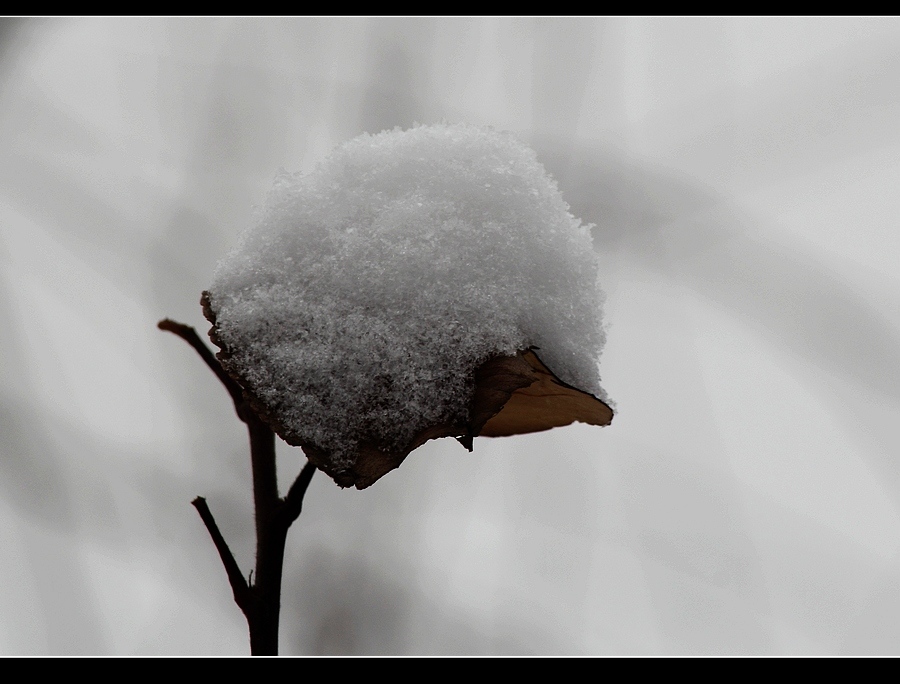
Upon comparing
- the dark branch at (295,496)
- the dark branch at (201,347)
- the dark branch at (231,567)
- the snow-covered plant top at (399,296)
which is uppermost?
the snow-covered plant top at (399,296)

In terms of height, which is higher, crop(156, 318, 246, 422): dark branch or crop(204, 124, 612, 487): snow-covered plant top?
crop(204, 124, 612, 487): snow-covered plant top

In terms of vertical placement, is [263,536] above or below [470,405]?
below

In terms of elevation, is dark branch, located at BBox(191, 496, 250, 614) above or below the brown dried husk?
below

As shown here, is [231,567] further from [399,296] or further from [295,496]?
[399,296]

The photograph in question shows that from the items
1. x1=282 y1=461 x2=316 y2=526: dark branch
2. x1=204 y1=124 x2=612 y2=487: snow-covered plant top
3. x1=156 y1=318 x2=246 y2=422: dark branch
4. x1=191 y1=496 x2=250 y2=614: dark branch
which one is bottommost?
x1=191 y1=496 x2=250 y2=614: dark branch

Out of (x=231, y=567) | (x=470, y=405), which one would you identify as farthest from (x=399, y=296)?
(x=231, y=567)

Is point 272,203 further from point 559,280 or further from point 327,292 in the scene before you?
point 559,280

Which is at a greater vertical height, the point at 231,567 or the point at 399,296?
the point at 399,296

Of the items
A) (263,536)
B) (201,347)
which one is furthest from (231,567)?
(201,347)
